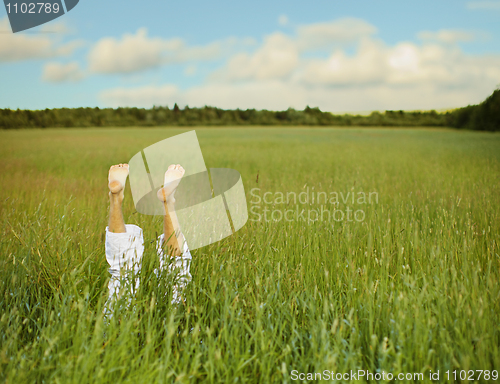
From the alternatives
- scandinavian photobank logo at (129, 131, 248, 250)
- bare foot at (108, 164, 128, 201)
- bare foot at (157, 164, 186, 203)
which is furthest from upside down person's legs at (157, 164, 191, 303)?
scandinavian photobank logo at (129, 131, 248, 250)

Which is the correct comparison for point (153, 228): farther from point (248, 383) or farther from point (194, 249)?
point (248, 383)

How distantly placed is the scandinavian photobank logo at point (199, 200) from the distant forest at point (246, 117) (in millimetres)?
36449

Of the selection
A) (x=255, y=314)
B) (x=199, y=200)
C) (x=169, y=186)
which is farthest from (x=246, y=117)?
(x=255, y=314)

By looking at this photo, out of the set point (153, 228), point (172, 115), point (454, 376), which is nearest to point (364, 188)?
point (153, 228)

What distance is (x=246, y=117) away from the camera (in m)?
62.3

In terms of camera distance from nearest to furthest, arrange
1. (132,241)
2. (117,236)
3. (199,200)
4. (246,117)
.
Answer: (132,241), (117,236), (199,200), (246,117)

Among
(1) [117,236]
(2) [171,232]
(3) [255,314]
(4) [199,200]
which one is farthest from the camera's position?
(4) [199,200]

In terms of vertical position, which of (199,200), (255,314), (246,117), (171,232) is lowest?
(255,314)

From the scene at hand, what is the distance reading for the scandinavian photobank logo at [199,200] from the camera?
3.13m

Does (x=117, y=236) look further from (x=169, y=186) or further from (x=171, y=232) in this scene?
(x=169, y=186)

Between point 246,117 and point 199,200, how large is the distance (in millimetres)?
58646

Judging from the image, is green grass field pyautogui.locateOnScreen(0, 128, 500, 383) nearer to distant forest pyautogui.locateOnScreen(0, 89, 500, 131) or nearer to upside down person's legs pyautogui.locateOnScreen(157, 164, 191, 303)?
upside down person's legs pyautogui.locateOnScreen(157, 164, 191, 303)

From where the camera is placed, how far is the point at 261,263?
260 cm

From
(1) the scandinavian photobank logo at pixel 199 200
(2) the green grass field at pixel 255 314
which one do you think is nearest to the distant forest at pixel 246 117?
(1) the scandinavian photobank logo at pixel 199 200
